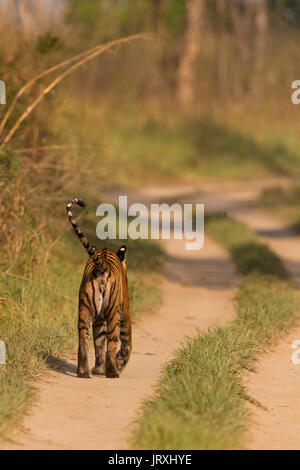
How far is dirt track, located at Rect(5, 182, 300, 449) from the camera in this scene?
→ 5.30m

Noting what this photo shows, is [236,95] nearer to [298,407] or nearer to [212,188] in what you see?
[212,188]

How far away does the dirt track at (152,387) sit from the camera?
530 centimetres

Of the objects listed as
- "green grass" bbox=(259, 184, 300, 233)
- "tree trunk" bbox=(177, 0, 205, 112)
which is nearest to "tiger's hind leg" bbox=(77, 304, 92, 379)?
"green grass" bbox=(259, 184, 300, 233)

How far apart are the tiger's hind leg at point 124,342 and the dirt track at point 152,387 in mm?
101

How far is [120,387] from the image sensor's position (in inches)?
249

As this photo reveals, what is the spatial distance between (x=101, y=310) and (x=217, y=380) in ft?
3.11

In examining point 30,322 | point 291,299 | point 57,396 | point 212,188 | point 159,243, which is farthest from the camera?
point 212,188

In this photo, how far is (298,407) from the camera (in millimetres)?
6203

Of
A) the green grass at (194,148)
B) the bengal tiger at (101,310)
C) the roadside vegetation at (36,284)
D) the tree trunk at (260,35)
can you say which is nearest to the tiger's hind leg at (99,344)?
the bengal tiger at (101,310)

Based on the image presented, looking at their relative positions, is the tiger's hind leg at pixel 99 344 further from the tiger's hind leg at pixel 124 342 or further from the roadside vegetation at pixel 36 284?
the roadside vegetation at pixel 36 284

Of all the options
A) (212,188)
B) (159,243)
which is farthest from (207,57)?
(159,243)

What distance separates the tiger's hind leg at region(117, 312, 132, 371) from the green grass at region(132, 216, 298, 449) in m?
0.35

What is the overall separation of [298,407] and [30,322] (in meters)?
2.45

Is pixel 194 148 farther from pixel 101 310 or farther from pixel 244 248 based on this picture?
pixel 101 310
